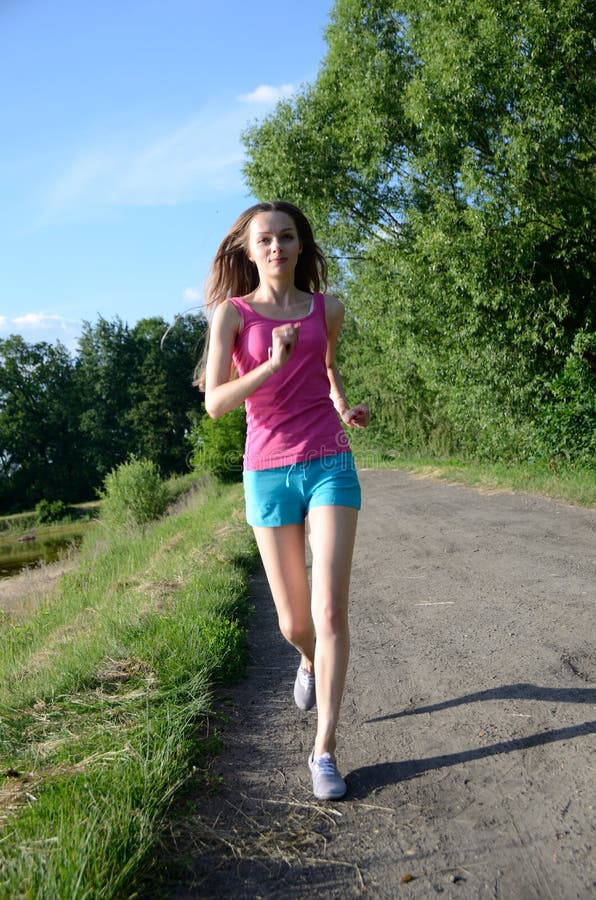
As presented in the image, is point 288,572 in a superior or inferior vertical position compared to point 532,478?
superior

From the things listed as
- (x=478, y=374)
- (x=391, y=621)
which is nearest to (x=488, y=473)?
(x=478, y=374)

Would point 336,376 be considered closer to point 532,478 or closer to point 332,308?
point 332,308

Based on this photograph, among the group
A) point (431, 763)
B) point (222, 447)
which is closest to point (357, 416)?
point (431, 763)

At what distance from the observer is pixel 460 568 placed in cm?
703

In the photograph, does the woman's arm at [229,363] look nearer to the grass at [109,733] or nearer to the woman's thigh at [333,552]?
the woman's thigh at [333,552]

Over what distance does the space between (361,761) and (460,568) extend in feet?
13.2

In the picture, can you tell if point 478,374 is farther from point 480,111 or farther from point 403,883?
point 403,883

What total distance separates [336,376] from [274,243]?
30.3 inches

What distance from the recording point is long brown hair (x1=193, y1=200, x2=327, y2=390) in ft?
12.6

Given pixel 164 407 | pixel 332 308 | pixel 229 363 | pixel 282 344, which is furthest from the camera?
pixel 164 407

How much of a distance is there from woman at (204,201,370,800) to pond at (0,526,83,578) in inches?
843

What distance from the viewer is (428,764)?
3105 millimetres

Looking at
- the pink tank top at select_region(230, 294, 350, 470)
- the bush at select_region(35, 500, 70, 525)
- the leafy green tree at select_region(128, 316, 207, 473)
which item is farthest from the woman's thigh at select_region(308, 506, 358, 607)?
the leafy green tree at select_region(128, 316, 207, 473)

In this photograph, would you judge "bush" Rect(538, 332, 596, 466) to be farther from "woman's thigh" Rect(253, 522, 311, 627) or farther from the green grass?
"woman's thigh" Rect(253, 522, 311, 627)
